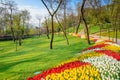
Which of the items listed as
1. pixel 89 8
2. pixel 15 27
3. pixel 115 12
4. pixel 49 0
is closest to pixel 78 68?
pixel 115 12

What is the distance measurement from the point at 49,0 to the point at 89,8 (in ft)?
103

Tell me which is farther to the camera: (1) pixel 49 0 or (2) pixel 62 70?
(1) pixel 49 0

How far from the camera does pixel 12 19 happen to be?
71750 millimetres

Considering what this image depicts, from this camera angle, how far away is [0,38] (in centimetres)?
8925

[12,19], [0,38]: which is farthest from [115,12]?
[0,38]

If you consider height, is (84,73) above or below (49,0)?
below

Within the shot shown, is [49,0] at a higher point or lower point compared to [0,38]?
higher

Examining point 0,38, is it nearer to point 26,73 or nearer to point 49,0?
point 49,0

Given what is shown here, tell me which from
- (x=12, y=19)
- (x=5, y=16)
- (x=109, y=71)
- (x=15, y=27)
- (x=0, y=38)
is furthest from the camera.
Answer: (x=0, y=38)

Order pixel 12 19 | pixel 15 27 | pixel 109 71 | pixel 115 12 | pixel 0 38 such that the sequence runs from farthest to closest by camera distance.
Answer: pixel 0 38, pixel 12 19, pixel 15 27, pixel 115 12, pixel 109 71

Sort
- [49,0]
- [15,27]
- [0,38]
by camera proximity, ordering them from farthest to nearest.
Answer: [0,38]
[15,27]
[49,0]

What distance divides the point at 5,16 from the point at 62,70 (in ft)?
230

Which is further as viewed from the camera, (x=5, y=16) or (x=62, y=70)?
(x=5, y=16)

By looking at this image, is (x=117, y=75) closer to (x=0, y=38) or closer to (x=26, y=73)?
(x=26, y=73)
